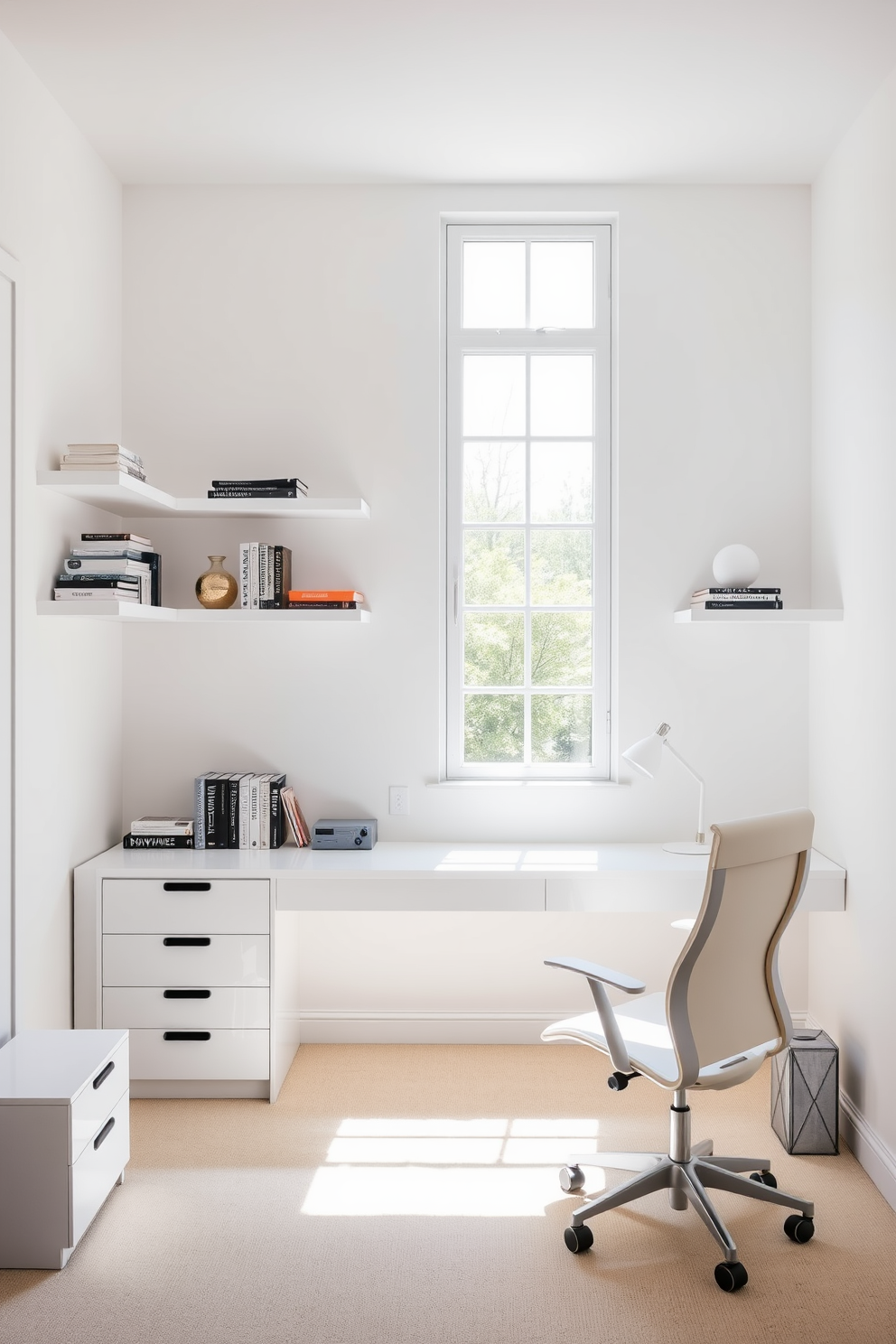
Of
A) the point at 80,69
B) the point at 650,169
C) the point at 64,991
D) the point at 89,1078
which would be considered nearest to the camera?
the point at 89,1078

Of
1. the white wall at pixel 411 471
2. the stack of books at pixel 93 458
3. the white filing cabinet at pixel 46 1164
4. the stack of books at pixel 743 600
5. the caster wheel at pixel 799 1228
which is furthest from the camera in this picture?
the white wall at pixel 411 471

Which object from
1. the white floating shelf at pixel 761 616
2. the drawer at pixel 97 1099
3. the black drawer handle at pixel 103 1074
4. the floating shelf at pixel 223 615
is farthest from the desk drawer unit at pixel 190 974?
the white floating shelf at pixel 761 616

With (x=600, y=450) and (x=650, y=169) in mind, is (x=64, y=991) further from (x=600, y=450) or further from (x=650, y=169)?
(x=650, y=169)

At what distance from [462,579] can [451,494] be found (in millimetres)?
317

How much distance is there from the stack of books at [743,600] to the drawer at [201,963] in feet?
5.95

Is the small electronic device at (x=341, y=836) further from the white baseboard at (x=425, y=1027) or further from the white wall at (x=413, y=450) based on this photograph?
the white baseboard at (x=425, y=1027)

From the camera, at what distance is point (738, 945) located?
2.21 meters

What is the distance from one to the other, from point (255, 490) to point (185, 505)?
233 mm

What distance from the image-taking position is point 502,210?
11.4 feet

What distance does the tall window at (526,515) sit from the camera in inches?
141

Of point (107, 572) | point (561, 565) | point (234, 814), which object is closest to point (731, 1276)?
point (234, 814)

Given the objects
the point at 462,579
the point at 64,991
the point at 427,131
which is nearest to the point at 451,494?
the point at 462,579

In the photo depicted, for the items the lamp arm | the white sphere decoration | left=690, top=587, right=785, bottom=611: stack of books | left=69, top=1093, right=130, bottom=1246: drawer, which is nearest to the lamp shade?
the lamp arm

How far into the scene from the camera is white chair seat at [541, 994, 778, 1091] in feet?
7.23
